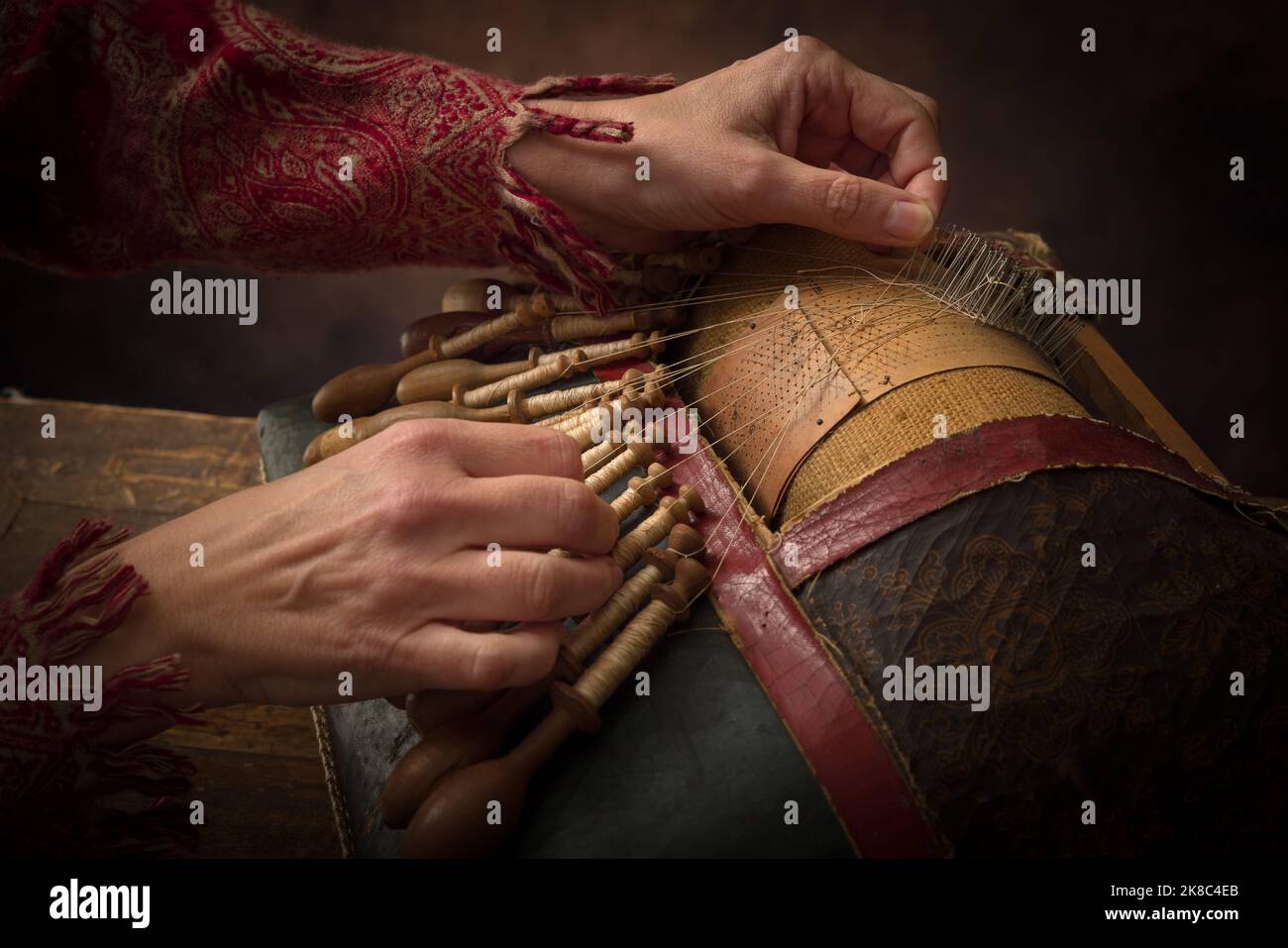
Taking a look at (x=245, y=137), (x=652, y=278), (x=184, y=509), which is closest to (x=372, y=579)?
(x=652, y=278)

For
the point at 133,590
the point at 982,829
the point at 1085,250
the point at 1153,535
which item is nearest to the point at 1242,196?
the point at 1085,250

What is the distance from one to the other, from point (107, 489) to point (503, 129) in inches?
37.5

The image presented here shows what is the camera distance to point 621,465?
1045 millimetres

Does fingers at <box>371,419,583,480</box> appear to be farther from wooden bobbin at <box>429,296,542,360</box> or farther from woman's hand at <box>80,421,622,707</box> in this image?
wooden bobbin at <box>429,296,542,360</box>

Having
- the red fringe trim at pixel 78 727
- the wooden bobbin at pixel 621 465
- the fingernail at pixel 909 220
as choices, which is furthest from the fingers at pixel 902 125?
the red fringe trim at pixel 78 727

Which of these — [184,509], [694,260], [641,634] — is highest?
[694,260]

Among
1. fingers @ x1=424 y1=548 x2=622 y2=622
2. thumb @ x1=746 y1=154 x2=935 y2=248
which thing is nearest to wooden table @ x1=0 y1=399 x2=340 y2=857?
fingers @ x1=424 y1=548 x2=622 y2=622

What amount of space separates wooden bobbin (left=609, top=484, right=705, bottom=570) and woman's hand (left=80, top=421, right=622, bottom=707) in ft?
0.22

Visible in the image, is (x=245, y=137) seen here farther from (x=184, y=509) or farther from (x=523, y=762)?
(x=523, y=762)

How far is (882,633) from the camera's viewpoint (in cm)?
86

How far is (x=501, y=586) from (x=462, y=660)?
7 centimetres

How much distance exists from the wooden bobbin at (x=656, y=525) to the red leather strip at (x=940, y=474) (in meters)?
0.11
